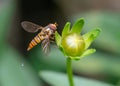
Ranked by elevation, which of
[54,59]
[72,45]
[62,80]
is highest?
[54,59]

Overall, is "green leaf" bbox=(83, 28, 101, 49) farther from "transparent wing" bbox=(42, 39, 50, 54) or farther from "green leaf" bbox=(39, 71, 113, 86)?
"green leaf" bbox=(39, 71, 113, 86)

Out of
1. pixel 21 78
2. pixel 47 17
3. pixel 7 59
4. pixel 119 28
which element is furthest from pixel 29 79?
pixel 47 17

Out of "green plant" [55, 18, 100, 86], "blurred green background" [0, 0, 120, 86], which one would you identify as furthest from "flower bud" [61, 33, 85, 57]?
"blurred green background" [0, 0, 120, 86]

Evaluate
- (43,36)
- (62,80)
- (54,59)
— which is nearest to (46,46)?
(43,36)

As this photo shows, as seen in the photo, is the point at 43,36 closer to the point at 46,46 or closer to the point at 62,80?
the point at 46,46

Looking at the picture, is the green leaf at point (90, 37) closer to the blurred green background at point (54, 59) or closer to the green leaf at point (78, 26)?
the green leaf at point (78, 26)

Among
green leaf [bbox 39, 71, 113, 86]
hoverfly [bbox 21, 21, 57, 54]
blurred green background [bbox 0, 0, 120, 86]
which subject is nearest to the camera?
hoverfly [bbox 21, 21, 57, 54]

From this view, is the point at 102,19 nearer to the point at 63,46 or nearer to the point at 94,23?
the point at 94,23

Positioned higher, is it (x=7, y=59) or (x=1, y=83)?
(x=7, y=59)
